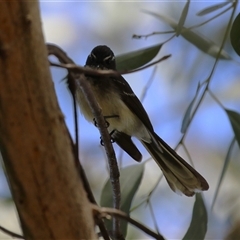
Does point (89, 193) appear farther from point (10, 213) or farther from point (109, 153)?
point (10, 213)

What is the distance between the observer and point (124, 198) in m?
1.15

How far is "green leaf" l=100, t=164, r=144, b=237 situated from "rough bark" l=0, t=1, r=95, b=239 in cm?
57

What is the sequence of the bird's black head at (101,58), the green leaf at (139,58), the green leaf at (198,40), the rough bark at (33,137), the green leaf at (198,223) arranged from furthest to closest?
the bird's black head at (101,58) → the green leaf at (198,40) → the green leaf at (139,58) → the green leaf at (198,223) → the rough bark at (33,137)

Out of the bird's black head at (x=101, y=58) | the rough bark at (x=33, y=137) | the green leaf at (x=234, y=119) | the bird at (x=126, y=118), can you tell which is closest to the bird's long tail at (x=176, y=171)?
the bird at (x=126, y=118)

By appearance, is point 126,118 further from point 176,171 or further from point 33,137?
point 33,137

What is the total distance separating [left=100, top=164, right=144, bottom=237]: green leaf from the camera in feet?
3.73

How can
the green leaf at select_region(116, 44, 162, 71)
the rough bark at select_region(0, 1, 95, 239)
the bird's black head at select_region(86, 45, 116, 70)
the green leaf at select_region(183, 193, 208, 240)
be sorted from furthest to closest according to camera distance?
the bird's black head at select_region(86, 45, 116, 70)
the green leaf at select_region(116, 44, 162, 71)
the green leaf at select_region(183, 193, 208, 240)
the rough bark at select_region(0, 1, 95, 239)

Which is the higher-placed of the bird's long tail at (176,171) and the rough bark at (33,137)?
the bird's long tail at (176,171)

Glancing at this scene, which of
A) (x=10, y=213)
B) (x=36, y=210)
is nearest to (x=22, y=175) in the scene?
(x=36, y=210)

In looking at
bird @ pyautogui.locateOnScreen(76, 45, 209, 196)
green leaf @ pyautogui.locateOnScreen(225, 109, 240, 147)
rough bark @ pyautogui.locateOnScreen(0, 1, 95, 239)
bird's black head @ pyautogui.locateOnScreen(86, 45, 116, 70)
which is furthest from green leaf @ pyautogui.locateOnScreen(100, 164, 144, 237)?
rough bark @ pyautogui.locateOnScreen(0, 1, 95, 239)

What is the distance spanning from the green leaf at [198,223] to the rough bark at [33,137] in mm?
540

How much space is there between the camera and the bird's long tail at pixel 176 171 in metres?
1.22

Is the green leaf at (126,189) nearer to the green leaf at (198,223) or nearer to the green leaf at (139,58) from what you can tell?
the green leaf at (198,223)

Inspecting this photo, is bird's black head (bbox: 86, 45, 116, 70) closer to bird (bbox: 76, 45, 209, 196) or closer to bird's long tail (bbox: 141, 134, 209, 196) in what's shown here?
bird (bbox: 76, 45, 209, 196)
